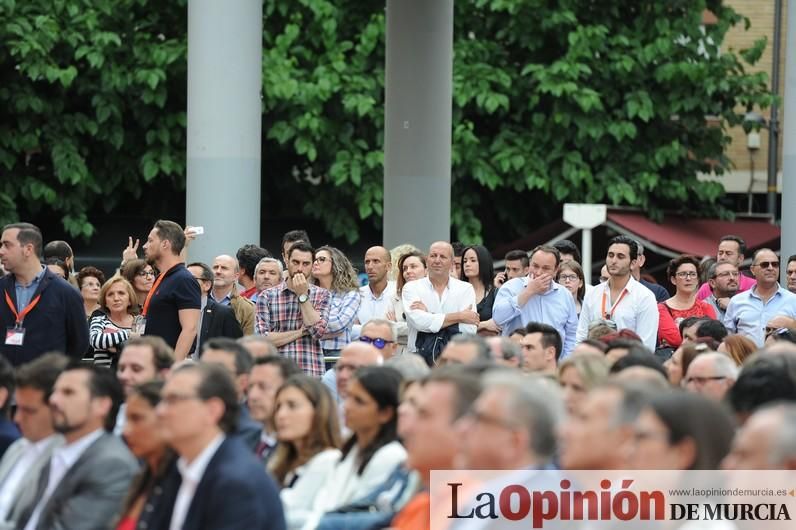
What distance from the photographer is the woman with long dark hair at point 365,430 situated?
6.80 metres

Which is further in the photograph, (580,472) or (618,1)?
(618,1)

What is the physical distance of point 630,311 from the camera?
1166 cm

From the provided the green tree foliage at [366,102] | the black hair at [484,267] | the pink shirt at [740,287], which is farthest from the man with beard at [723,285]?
the green tree foliage at [366,102]

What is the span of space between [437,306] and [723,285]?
2765mm

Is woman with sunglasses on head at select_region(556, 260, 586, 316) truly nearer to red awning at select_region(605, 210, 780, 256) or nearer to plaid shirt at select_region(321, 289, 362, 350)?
plaid shirt at select_region(321, 289, 362, 350)

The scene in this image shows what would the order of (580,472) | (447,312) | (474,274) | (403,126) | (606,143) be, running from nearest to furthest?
(580,472)
(447,312)
(474,274)
(403,126)
(606,143)

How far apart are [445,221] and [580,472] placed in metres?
10.6

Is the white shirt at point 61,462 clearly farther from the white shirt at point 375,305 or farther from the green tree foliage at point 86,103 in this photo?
the green tree foliage at point 86,103

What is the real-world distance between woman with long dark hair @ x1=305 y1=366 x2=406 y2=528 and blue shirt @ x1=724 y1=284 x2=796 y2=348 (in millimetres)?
5764

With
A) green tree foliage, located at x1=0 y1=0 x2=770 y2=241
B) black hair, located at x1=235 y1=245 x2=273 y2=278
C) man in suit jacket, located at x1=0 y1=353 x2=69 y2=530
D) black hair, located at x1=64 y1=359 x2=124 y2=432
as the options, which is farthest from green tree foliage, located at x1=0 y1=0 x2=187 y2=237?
black hair, located at x1=64 y1=359 x2=124 y2=432

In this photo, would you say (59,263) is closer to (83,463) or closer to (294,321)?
(294,321)

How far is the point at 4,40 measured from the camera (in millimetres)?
20031

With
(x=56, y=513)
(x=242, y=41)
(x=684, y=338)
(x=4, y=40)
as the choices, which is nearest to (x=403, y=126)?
(x=242, y=41)

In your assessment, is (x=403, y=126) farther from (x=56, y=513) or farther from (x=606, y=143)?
(x=56, y=513)
